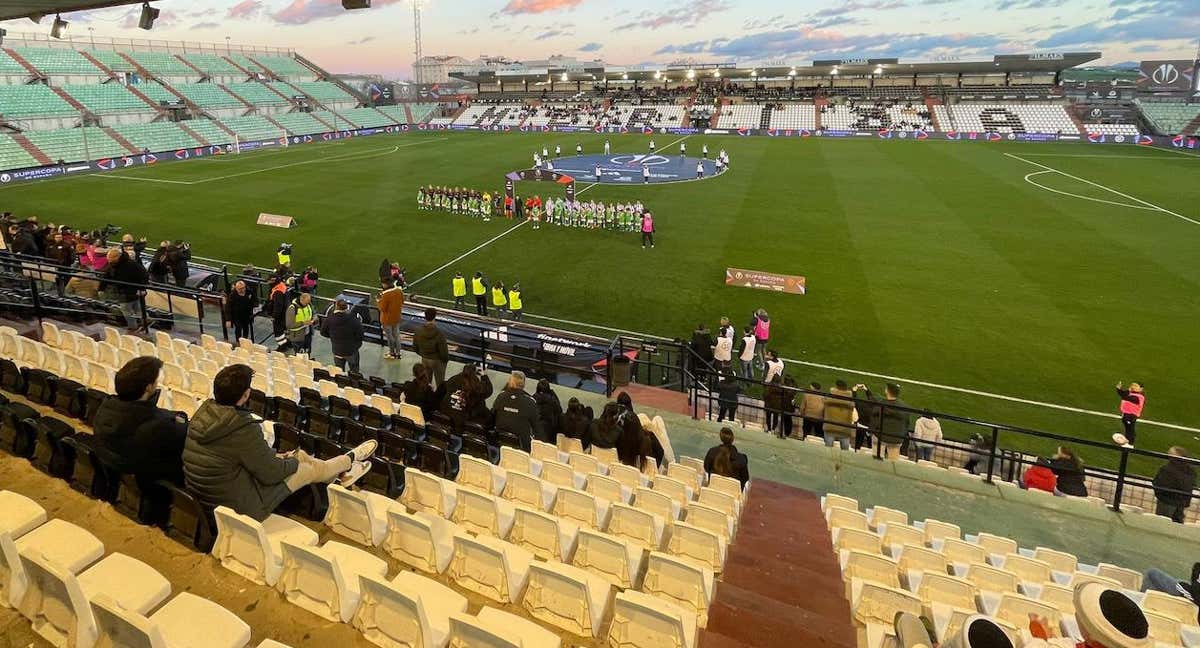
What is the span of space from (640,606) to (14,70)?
7294cm

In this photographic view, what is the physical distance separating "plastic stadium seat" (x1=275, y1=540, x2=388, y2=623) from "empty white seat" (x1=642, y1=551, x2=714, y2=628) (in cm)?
193

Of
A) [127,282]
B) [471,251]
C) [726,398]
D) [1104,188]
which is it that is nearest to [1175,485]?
[726,398]

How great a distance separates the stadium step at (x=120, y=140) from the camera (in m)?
48.6

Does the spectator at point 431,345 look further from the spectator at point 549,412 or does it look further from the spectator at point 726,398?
the spectator at point 726,398

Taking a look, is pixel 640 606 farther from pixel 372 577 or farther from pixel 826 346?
pixel 826 346

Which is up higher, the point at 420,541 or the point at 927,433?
the point at 420,541

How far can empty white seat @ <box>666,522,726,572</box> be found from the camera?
5.31 meters

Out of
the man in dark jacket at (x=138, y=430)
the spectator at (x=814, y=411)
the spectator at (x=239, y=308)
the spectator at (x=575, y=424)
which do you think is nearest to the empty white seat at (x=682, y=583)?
the spectator at (x=575, y=424)

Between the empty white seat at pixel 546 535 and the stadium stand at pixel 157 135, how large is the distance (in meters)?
59.0

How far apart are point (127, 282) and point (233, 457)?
974 centimetres

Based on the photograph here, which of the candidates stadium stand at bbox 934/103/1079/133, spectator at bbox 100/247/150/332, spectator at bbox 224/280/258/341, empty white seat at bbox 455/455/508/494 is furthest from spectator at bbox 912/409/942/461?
stadium stand at bbox 934/103/1079/133

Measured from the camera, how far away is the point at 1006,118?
63906 mm

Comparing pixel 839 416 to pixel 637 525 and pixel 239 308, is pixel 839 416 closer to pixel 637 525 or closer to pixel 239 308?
pixel 637 525

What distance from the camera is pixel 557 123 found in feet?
243
